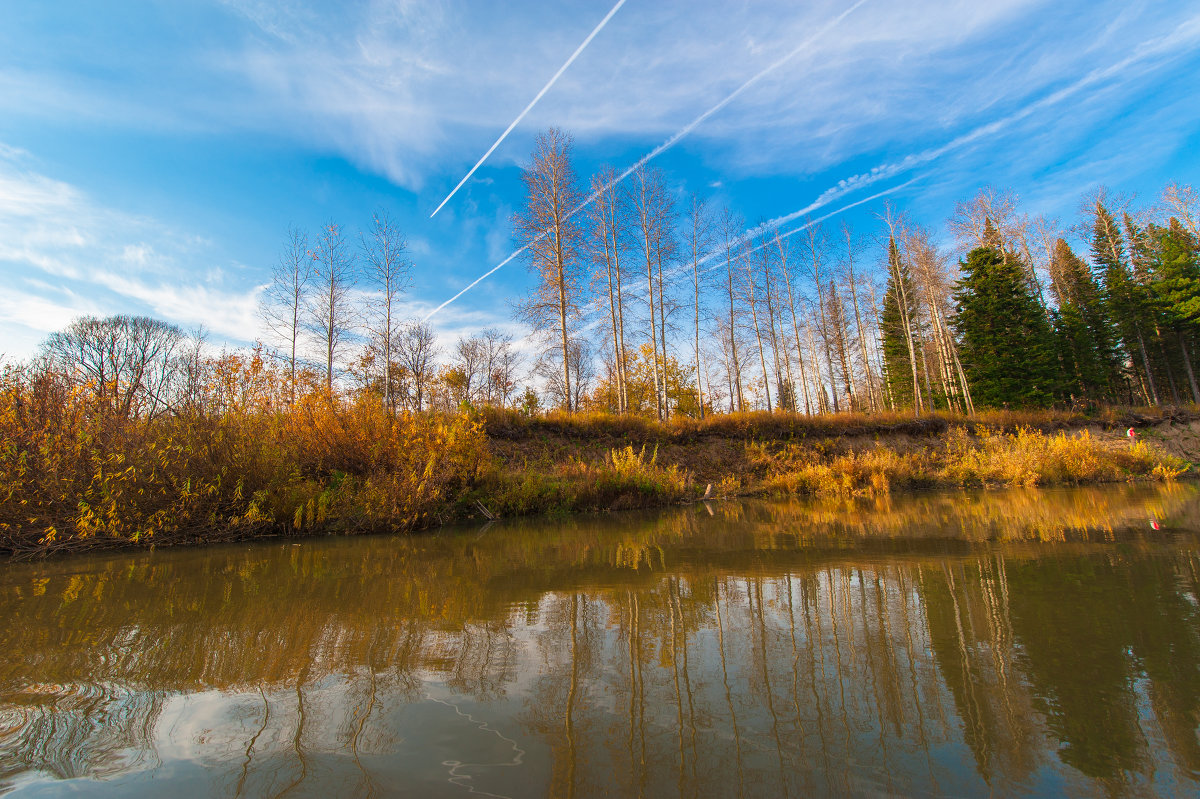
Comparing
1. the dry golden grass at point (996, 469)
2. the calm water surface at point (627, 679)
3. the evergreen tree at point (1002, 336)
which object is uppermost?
the evergreen tree at point (1002, 336)

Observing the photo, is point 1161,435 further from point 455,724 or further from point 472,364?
point 472,364

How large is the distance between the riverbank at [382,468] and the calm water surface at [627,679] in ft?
8.23

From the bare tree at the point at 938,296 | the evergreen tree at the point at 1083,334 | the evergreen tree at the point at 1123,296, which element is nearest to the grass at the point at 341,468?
the bare tree at the point at 938,296

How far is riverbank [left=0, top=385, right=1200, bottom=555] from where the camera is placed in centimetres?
713

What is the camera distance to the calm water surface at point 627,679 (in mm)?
1656

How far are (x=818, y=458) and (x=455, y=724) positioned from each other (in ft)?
58.7

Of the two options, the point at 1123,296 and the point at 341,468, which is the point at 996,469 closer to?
the point at 341,468

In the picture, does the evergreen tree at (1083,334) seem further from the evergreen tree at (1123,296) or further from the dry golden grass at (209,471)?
the dry golden grass at (209,471)

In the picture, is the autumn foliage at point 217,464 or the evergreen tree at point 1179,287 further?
the evergreen tree at point 1179,287

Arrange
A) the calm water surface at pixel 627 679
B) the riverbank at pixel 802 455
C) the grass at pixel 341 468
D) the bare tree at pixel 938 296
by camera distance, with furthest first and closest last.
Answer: the bare tree at pixel 938 296 → the riverbank at pixel 802 455 → the grass at pixel 341 468 → the calm water surface at pixel 627 679

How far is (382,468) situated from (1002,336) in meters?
34.9

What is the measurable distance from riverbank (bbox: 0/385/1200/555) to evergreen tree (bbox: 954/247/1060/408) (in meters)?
8.91

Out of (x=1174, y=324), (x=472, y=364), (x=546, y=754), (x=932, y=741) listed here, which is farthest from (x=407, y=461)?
(x=1174, y=324)

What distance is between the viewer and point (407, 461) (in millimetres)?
10305
